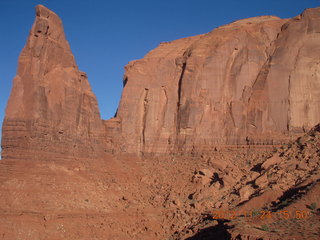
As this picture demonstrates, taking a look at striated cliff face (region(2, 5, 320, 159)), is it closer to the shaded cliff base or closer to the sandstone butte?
the sandstone butte

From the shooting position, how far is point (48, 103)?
46969mm

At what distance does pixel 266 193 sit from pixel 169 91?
20740 mm

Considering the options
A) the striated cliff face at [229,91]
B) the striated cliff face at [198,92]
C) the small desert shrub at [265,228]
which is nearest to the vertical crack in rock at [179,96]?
the striated cliff face at [229,91]

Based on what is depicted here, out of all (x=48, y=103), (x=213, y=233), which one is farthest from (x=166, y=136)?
(x=213, y=233)

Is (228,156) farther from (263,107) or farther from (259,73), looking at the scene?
(259,73)

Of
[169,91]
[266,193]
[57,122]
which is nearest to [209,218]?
[266,193]

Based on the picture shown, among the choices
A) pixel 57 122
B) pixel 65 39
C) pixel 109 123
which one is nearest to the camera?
pixel 57 122

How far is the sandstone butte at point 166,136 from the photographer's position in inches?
1646

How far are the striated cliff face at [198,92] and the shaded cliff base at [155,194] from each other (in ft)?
8.37

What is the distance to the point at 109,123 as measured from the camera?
55.4m

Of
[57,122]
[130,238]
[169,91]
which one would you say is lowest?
[130,238]

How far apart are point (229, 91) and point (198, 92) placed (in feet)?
10.4

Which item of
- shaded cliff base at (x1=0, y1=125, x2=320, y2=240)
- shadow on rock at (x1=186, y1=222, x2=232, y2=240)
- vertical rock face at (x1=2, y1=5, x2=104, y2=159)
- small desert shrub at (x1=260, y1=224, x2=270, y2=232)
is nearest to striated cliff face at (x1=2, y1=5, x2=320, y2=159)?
vertical rock face at (x1=2, y1=5, x2=104, y2=159)

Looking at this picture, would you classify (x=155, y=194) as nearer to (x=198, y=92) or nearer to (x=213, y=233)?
(x=198, y=92)
